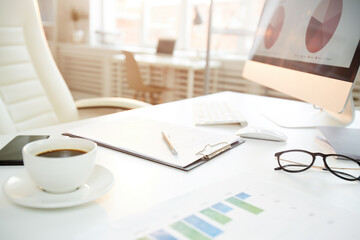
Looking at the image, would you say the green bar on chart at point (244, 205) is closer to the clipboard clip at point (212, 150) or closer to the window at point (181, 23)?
the clipboard clip at point (212, 150)

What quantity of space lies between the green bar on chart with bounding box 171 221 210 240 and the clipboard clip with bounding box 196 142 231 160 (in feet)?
0.79

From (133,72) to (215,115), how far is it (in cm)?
236

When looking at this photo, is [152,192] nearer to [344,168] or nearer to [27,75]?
[344,168]

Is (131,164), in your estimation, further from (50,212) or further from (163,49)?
(163,49)

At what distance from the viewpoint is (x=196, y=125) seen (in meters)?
0.89

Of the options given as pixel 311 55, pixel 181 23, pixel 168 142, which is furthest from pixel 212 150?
pixel 181 23

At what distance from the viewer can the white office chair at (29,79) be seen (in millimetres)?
1150

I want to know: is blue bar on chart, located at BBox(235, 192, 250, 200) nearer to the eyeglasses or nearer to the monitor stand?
the eyeglasses

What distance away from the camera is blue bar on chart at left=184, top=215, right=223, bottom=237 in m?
0.38

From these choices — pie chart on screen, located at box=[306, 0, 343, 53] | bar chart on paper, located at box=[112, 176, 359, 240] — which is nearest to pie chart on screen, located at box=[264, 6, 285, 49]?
pie chart on screen, located at box=[306, 0, 343, 53]

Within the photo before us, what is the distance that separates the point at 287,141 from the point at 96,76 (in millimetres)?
4036

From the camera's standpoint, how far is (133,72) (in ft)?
10.5

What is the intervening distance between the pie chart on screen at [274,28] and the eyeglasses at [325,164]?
53cm

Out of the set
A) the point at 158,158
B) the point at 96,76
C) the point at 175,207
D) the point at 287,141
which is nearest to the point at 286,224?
the point at 175,207
